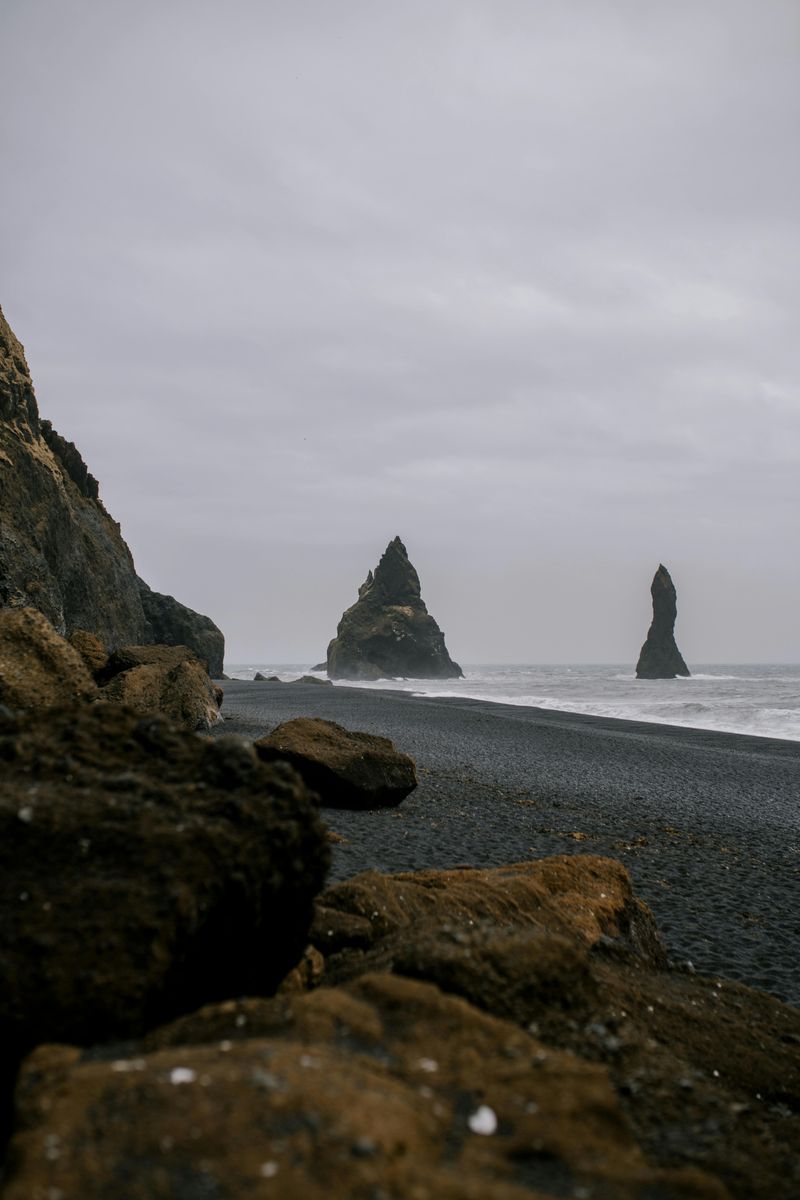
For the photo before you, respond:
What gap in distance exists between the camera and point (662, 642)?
111 meters

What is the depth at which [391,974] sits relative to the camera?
10.6 feet

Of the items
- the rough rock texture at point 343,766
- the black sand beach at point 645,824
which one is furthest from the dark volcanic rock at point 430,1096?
the rough rock texture at point 343,766

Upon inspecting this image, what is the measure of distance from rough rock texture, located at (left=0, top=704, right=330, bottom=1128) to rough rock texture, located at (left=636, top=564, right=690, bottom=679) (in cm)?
11013

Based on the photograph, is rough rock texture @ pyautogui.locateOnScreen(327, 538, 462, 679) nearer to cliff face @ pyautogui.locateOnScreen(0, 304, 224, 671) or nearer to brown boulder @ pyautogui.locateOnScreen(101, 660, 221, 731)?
cliff face @ pyautogui.locateOnScreen(0, 304, 224, 671)

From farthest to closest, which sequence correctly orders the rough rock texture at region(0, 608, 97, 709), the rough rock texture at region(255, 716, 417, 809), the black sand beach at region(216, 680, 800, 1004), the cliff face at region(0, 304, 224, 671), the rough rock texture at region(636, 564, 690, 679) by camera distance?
1. the rough rock texture at region(636, 564, 690, 679)
2. the cliff face at region(0, 304, 224, 671)
3. the rough rock texture at region(255, 716, 417, 809)
4. the rough rock texture at region(0, 608, 97, 709)
5. the black sand beach at region(216, 680, 800, 1004)

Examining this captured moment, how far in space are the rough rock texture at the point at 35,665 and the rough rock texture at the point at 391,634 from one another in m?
101

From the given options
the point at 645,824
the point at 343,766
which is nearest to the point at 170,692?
the point at 343,766

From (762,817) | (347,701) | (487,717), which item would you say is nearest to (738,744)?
(487,717)

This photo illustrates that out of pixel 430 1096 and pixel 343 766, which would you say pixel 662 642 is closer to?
pixel 343 766

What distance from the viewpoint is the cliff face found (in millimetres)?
21578

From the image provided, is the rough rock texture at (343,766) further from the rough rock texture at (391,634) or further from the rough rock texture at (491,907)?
the rough rock texture at (391,634)

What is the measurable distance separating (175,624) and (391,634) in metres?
65.8

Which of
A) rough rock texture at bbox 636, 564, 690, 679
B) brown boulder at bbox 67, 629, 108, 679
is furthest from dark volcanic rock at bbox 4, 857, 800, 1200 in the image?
rough rock texture at bbox 636, 564, 690, 679

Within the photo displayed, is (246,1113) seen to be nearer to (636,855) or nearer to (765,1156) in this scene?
(765,1156)
